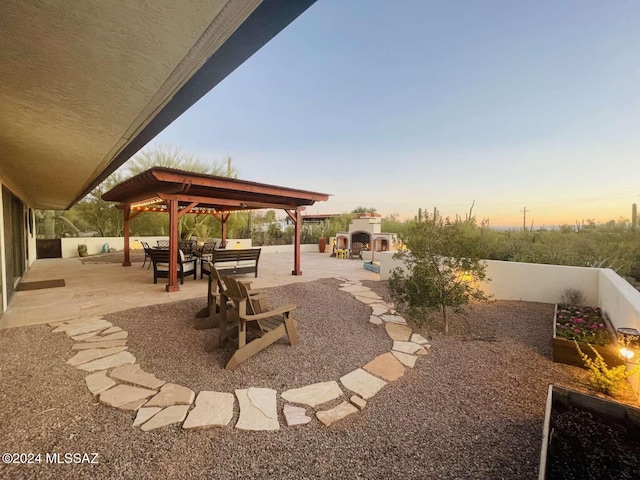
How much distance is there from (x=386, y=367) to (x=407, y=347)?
697mm

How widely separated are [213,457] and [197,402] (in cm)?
65

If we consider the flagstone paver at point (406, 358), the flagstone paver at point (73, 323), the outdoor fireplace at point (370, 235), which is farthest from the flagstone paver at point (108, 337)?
the outdoor fireplace at point (370, 235)

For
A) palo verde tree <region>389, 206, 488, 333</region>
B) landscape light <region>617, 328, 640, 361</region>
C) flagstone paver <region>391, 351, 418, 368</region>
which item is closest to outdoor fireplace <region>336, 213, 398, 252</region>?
Answer: palo verde tree <region>389, 206, 488, 333</region>

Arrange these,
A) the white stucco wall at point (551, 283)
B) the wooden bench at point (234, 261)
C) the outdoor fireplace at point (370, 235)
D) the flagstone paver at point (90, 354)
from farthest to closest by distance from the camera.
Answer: the outdoor fireplace at point (370, 235), the wooden bench at point (234, 261), the white stucco wall at point (551, 283), the flagstone paver at point (90, 354)

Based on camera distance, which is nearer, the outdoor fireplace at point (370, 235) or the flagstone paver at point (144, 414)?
the flagstone paver at point (144, 414)

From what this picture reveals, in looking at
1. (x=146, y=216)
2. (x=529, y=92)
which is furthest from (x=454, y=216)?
(x=146, y=216)

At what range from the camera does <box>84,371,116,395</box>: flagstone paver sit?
255cm

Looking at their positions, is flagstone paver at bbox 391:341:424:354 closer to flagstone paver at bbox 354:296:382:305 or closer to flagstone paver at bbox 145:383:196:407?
flagstone paver at bbox 354:296:382:305

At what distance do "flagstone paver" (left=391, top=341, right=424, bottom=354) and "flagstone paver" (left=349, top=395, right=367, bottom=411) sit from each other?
4.08 ft

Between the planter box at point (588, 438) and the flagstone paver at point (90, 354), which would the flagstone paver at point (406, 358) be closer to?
the planter box at point (588, 438)

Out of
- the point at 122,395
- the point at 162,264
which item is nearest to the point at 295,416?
the point at 122,395

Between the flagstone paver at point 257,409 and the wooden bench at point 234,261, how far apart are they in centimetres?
488

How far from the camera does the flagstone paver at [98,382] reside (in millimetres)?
2547

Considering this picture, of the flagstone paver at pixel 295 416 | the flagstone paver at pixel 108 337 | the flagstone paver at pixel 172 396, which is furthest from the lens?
the flagstone paver at pixel 108 337
